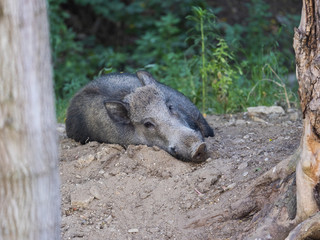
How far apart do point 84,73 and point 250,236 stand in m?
6.48

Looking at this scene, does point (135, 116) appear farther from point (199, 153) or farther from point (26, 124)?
point (26, 124)

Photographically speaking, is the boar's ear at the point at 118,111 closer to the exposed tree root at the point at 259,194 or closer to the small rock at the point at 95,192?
the small rock at the point at 95,192

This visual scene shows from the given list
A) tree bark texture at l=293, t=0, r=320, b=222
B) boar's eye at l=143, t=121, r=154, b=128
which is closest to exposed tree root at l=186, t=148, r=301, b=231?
tree bark texture at l=293, t=0, r=320, b=222

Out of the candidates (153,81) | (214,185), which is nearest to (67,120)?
(153,81)

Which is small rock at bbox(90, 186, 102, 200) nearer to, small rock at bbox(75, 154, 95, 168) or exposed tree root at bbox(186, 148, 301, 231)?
small rock at bbox(75, 154, 95, 168)

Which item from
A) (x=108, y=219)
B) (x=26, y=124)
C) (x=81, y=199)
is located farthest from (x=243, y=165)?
(x=26, y=124)

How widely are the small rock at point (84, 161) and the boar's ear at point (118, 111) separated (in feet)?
2.74

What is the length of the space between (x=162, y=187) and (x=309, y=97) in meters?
1.49

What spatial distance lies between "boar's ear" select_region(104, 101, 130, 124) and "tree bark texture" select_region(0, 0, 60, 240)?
10.5 ft

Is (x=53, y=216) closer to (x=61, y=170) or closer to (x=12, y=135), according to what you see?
(x=12, y=135)

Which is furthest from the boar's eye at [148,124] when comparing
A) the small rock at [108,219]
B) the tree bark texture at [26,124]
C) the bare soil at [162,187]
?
the tree bark texture at [26,124]

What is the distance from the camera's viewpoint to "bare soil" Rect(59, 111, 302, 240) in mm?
3789

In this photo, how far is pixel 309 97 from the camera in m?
3.13

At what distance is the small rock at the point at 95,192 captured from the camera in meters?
4.22
